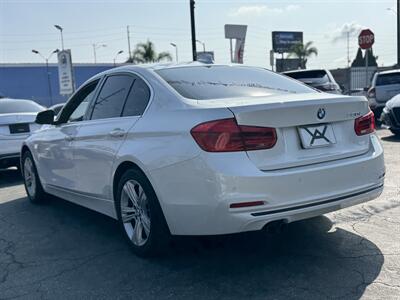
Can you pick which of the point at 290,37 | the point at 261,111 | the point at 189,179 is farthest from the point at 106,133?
the point at 290,37

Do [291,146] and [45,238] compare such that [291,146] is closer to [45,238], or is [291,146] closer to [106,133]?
[106,133]

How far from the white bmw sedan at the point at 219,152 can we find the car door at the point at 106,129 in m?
0.01

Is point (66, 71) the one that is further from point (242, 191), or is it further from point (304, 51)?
point (304, 51)

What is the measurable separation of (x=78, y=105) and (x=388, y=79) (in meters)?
11.2

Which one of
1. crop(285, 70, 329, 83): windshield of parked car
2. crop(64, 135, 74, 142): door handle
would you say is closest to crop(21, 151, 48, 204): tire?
crop(64, 135, 74, 142): door handle

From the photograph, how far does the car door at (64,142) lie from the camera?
520 cm

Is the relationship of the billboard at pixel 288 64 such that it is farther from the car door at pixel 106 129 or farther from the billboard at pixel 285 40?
the car door at pixel 106 129

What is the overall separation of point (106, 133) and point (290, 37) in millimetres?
58318

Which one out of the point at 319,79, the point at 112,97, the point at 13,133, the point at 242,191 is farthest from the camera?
the point at 319,79

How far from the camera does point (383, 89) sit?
46.7 feet

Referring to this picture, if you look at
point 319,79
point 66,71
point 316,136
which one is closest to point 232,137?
point 316,136

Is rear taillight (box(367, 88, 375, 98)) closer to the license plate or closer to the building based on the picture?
the license plate

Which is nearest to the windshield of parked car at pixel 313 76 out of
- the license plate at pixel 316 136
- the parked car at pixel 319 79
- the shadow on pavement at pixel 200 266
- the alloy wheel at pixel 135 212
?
the parked car at pixel 319 79

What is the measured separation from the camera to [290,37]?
60.1 m
